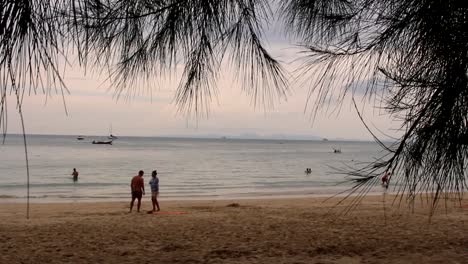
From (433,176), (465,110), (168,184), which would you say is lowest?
(168,184)

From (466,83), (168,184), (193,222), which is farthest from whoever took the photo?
(168,184)

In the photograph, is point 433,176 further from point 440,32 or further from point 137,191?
point 137,191

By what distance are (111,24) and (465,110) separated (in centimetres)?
189

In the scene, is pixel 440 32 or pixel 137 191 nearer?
pixel 440 32

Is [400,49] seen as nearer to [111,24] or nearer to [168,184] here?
[111,24]

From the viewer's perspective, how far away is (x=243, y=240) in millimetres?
9477

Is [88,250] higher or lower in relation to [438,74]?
lower

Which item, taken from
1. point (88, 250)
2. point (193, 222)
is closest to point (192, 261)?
point (88, 250)

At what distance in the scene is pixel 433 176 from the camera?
9.44 ft

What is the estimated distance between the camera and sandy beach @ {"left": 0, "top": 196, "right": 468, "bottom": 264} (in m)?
7.91

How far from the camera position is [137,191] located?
14.9m

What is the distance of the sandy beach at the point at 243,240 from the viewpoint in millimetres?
7906

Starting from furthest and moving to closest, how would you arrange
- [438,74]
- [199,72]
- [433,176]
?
[199,72] → [433,176] → [438,74]

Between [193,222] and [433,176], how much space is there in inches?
392
